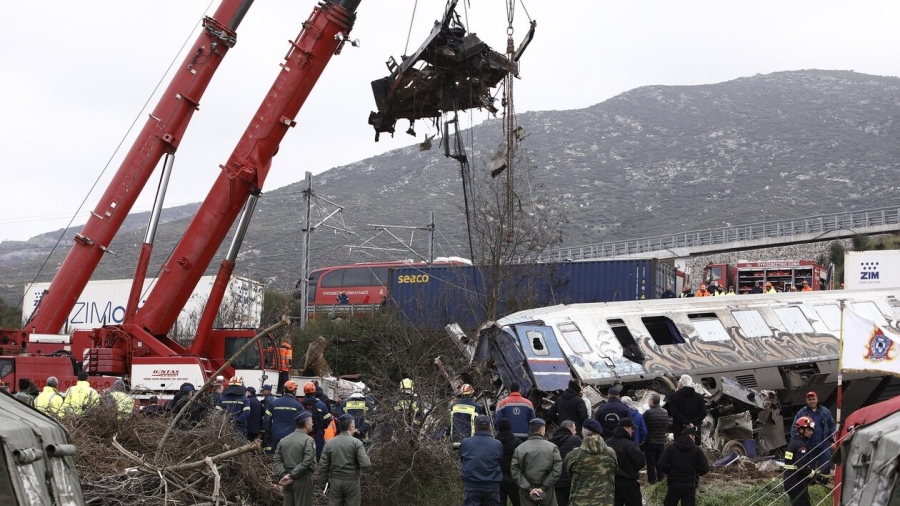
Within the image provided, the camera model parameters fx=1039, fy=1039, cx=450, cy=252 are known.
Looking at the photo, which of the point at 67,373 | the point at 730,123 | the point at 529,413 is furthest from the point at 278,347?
the point at 730,123

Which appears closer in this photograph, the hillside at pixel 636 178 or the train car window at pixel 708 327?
the train car window at pixel 708 327

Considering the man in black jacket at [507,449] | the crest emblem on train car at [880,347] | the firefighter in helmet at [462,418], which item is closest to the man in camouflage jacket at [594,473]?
the man in black jacket at [507,449]

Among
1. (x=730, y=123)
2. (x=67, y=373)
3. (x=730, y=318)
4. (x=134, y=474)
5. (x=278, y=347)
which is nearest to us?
(x=134, y=474)

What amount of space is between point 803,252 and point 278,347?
48.9m

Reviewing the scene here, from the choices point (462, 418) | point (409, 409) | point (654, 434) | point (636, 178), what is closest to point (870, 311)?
point (654, 434)

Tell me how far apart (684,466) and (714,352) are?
25.6 ft

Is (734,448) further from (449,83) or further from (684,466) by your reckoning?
(449,83)

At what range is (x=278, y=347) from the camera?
21.5m

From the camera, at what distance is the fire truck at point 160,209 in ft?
60.5

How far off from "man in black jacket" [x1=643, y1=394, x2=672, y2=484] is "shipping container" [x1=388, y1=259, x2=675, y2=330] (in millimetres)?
15534

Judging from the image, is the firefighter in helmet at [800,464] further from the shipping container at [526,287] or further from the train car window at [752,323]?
the shipping container at [526,287]

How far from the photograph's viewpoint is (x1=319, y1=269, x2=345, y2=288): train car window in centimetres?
5181

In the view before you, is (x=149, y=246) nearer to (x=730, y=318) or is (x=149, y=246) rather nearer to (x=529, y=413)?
(x=529, y=413)

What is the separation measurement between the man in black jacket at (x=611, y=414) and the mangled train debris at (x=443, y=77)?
6780 millimetres
